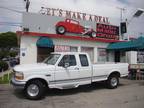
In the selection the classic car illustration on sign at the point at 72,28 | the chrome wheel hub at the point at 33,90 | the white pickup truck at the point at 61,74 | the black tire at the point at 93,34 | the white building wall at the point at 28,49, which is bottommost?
the chrome wheel hub at the point at 33,90

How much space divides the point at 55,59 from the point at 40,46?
8.30 meters

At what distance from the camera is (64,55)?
996 cm

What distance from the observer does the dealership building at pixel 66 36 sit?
17516 millimetres

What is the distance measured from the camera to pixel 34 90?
8930 mm

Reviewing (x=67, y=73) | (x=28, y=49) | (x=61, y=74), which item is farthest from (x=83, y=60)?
(x=28, y=49)

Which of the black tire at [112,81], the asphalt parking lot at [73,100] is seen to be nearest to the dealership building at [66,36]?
the black tire at [112,81]

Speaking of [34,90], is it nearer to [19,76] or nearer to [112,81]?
[19,76]

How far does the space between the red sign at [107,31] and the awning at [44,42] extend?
641 cm

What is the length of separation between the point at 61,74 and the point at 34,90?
147 centimetres

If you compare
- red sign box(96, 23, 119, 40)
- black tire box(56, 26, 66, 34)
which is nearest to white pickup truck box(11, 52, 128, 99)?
black tire box(56, 26, 66, 34)

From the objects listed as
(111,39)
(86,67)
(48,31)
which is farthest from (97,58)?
(86,67)

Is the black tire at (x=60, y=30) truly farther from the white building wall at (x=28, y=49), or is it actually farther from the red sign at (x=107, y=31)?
the red sign at (x=107, y=31)

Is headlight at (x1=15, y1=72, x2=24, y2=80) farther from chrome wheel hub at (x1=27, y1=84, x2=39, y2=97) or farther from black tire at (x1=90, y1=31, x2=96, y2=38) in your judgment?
black tire at (x1=90, y1=31, x2=96, y2=38)

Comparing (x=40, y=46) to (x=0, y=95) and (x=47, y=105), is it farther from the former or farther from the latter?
(x=47, y=105)
